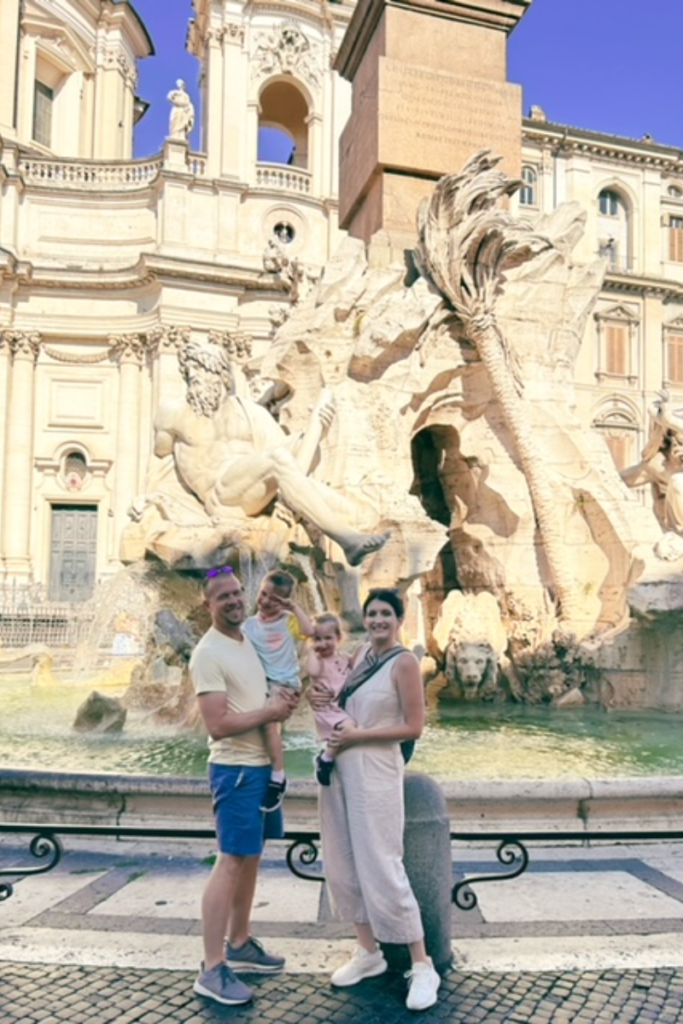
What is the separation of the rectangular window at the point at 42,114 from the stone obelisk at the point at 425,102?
32497 millimetres

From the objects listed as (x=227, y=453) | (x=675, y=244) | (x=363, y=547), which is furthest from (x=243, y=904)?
(x=675, y=244)

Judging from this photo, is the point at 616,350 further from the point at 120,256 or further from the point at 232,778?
the point at 232,778

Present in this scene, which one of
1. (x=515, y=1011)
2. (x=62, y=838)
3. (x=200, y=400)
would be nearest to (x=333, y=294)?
(x=200, y=400)

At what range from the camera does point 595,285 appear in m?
10.1

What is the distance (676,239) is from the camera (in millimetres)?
43625

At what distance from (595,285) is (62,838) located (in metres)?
7.90

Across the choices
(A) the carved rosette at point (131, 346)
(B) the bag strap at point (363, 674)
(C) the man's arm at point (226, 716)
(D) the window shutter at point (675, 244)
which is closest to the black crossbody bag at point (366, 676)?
(B) the bag strap at point (363, 674)

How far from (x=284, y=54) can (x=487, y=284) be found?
3217 cm

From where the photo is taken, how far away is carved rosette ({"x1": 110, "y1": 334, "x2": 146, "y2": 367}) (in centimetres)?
3481

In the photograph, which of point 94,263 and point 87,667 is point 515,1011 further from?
point 94,263

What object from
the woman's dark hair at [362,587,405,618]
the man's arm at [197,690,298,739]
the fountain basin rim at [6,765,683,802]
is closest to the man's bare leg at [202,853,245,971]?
the man's arm at [197,690,298,739]

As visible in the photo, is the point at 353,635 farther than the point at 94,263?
No

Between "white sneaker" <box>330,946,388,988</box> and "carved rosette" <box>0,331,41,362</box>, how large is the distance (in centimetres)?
3392

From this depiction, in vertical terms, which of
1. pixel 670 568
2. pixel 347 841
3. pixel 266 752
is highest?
pixel 670 568
